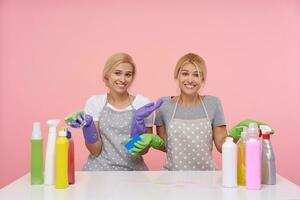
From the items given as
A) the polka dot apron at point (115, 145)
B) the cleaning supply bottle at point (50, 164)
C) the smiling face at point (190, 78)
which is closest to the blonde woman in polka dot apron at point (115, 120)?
the polka dot apron at point (115, 145)

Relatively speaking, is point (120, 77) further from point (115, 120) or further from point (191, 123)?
point (191, 123)

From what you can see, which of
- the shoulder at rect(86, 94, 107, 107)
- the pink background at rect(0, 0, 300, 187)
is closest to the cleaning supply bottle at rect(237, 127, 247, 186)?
the shoulder at rect(86, 94, 107, 107)

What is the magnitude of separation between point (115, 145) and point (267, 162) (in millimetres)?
793

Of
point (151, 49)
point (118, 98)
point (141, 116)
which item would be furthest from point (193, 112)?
point (151, 49)

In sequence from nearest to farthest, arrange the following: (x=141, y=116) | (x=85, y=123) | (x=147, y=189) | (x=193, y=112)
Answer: (x=147, y=189), (x=85, y=123), (x=141, y=116), (x=193, y=112)

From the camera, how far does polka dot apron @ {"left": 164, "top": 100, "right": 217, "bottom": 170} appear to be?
205cm

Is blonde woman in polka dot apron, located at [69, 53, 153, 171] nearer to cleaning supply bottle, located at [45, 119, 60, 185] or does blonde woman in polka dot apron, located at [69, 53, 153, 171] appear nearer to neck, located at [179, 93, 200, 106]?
neck, located at [179, 93, 200, 106]

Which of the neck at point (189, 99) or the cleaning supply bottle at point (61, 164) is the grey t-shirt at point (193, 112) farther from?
the cleaning supply bottle at point (61, 164)

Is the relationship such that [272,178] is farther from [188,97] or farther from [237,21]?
[237,21]

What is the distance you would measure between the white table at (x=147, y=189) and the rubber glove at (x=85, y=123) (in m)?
0.22

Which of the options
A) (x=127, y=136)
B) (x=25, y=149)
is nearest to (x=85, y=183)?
(x=127, y=136)

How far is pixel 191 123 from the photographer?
207 centimetres

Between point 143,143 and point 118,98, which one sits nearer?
point 143,143

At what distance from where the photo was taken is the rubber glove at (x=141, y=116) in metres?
2.00
